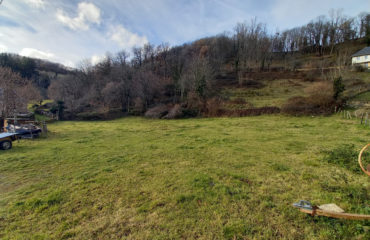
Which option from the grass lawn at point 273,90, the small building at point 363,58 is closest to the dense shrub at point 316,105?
the grass lawn at point 273,90

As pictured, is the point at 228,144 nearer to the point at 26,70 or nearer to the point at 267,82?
the point at 267,82

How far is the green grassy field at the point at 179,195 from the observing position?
3094 millimetres

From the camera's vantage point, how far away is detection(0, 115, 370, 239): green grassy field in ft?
10.2

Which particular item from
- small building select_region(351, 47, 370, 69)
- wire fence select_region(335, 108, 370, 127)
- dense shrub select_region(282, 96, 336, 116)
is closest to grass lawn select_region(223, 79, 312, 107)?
dense shrub select_region(282, 96, 336, 116)

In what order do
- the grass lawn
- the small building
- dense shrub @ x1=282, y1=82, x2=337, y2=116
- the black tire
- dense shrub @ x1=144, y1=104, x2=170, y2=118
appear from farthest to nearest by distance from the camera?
the small building
the grass lawn
dense shrub @ x1=144, y1=104, x2=170, y2=118
dense shrub @ x1=282, y1=82, x2=337, y2=116
the black tire

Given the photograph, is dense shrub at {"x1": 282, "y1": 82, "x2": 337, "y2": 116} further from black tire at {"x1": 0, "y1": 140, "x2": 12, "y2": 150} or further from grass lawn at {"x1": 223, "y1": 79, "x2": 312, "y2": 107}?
black tire at {"x1": 0, "y1": 140, "x2": 12, "y2": 150}

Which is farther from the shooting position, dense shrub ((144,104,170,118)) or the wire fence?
dense shrub ((144,104,170,118))

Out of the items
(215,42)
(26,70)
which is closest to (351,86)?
(215,42)

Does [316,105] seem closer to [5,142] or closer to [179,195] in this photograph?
[179,195]

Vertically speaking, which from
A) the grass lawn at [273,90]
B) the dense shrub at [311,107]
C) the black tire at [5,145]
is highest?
the grass lawn at [273,90]

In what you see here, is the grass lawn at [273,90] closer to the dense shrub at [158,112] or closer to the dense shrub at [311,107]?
the dense shrub at [311,107]

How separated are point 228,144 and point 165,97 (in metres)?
26.8

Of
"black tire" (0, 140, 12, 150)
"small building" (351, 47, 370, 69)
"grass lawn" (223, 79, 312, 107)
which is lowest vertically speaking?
"black tire" (0, 140, 12, 150)

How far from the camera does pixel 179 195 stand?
4.20m
